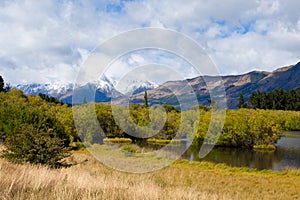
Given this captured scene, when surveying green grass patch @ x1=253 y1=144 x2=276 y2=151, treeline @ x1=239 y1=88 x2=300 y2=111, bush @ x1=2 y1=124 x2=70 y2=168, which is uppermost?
treeline @ x1=239 y1=88 x2=300 y2=111

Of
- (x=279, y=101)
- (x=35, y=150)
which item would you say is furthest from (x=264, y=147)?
(x=279, y=101)

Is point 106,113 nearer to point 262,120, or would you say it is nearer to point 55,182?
point 262,120

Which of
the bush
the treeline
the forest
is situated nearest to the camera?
the bush

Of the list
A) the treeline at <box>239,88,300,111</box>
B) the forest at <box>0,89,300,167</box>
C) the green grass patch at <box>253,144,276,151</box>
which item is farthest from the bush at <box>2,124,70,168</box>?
the treeline at <box>239,88,300,111</box>

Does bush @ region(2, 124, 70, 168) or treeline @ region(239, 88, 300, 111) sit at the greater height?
treeline @ region(239, 88, 300, 111)

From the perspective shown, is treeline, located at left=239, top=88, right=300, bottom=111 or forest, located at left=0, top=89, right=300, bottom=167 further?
treeline, located at left=239, top=88, right=300, bottom=111

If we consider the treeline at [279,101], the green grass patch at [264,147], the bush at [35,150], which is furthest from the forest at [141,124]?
the treeline at [279,101]

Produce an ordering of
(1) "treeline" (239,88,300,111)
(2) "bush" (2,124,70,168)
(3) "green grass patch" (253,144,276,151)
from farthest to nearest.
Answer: (1) "treeline" (239,88,300,111)
(3) "green grass patch" (253,144,276,151)
(2) "bush" (2,124,70,168)

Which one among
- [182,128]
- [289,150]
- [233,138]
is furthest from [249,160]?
[182,128]

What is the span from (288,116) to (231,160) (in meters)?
56.9

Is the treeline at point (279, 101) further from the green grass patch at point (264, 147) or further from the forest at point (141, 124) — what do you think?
the green grass patch at point (264, 147)

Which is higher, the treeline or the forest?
the treeline

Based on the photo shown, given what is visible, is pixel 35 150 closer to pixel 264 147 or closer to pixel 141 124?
pixel 141 124

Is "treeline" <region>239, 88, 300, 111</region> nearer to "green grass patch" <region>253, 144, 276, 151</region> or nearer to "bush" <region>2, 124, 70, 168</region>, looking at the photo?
"green grass patch" <region>253, 144, 276, 151</region>
